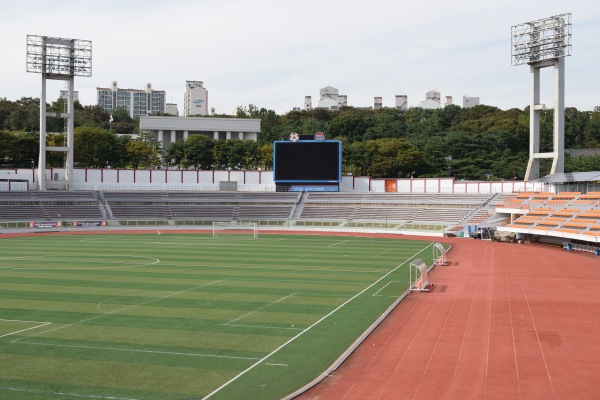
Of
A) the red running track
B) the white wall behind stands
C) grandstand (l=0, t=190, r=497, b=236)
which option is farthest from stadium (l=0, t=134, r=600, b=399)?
the white wall behind stands

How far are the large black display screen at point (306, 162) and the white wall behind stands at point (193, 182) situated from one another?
477 cm

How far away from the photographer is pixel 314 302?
28375mm

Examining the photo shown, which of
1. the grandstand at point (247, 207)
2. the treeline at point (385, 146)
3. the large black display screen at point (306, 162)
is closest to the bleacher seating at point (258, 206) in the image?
the grandstand at point (247, 207)

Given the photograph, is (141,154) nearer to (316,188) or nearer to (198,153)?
(198,153)

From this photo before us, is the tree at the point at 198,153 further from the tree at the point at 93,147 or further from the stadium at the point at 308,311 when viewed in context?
the stadium at the point at 308,311

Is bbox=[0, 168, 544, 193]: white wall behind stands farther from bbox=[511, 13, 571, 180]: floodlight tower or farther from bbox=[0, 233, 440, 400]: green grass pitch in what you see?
bbox=[0, 233, 440, 400]: green grass pitch

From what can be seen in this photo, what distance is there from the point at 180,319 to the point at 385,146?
9120 cm

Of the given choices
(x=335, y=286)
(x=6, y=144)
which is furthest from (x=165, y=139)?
(x=335, y=286)

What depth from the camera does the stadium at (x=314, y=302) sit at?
664 inches

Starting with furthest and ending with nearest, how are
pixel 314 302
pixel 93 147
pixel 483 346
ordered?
pixel 93 147, pixel 314 302, pixel 483 346

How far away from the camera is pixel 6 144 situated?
103 meters

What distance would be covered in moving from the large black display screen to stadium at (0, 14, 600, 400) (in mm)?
12877

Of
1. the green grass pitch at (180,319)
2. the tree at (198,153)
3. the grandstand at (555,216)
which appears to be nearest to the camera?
the green grass pitch at (180,319)

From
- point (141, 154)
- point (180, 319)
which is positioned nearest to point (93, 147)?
point (141, 154)
